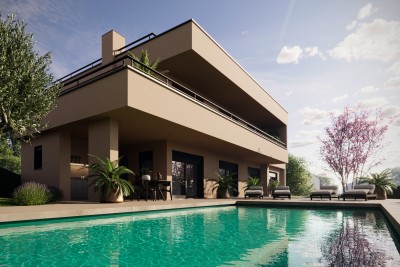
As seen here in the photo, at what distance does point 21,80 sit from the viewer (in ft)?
39.7

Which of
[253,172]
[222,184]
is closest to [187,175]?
[222,184]

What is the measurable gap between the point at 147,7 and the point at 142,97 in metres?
4.12

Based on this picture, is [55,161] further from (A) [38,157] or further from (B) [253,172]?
(B) [253,172]

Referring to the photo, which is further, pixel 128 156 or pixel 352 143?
pixel 352 143

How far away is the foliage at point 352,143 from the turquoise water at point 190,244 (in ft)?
80.0

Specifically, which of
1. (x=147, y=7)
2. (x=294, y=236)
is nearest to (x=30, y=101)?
(x=147, y=7)

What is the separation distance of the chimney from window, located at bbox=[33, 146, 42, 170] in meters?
6.68

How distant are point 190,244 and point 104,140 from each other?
28.0 ft

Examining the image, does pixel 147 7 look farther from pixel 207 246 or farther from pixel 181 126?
pixel 207 246

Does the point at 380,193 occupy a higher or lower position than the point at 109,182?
lower

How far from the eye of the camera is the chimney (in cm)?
1928

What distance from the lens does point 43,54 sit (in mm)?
13266

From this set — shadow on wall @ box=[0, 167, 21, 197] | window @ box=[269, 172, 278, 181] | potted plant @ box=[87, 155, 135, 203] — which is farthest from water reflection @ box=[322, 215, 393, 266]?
window @ box=[269, 172, 278, 181]

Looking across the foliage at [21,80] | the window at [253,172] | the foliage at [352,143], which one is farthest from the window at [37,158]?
the foliage at [352,143]
